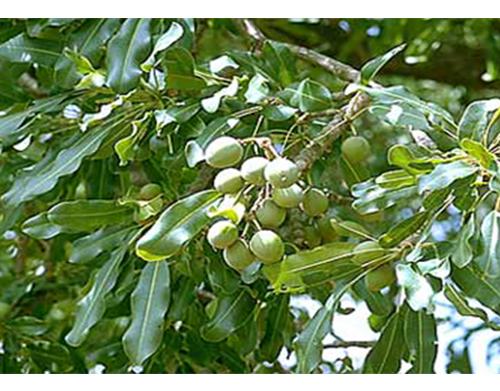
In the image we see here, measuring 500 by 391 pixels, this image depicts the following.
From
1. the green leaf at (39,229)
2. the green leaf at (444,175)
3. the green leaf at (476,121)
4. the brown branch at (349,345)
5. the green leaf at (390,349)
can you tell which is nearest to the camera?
the green leaf at (444,175)

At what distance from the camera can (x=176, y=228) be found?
0.99m

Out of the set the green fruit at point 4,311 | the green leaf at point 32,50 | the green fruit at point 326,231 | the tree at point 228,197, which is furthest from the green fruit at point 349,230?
the green fruit at point 4,311

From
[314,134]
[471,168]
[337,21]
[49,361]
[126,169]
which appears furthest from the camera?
[337,21]

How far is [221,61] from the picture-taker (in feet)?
4.05

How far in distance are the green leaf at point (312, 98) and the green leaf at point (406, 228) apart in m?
0.19

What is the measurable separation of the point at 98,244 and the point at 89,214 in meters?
0.07

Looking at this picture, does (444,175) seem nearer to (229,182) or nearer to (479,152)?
(479,152)

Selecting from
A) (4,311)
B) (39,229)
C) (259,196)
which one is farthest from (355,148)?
(4,311)

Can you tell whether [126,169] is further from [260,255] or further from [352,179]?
[260,255]

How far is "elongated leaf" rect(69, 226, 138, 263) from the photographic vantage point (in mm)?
1264

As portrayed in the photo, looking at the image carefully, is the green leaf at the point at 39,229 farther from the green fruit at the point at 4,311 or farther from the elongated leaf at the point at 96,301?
the green fruit at the point at 4,311

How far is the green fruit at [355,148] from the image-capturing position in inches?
45.5
